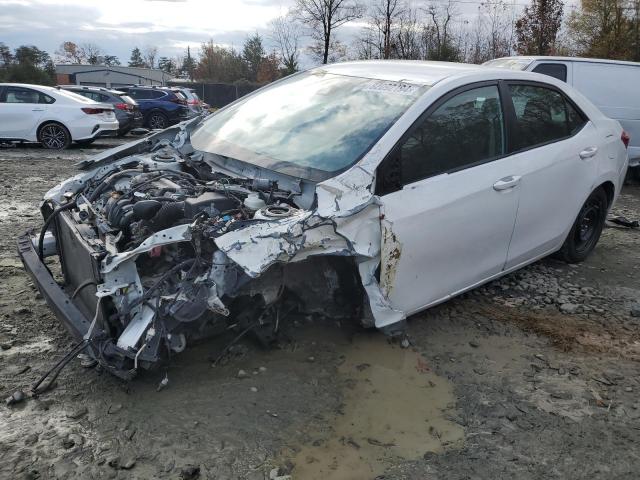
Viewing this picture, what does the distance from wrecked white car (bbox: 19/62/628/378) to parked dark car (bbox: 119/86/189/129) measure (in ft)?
51.6

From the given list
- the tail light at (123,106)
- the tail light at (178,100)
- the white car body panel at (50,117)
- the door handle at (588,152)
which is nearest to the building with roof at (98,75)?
the tail light at (178,100)

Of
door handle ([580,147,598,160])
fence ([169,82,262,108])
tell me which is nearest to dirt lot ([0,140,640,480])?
door handle ([580,147,598,160])

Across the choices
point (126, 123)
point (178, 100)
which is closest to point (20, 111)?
point (126, 123)

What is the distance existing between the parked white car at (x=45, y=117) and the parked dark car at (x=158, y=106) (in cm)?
658

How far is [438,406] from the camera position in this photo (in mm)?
3018

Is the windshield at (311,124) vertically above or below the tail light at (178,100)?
above

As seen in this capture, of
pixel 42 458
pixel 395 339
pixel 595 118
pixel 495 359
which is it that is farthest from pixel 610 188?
pixel 42 458

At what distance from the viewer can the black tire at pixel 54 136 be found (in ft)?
40.4

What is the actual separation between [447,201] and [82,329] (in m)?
2.16

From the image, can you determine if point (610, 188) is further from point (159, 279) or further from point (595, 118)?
point (159, 279)

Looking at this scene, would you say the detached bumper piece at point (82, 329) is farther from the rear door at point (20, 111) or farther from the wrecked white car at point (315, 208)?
the rear door at point (20, 111)

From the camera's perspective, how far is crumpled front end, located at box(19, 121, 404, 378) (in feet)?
9.15

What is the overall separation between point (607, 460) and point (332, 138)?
7.32 feet

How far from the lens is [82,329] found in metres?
2.88
